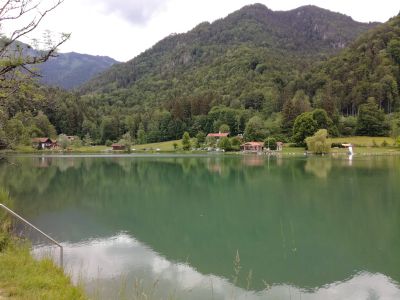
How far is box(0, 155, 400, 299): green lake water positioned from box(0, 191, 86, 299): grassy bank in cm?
108

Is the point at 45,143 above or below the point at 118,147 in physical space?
above

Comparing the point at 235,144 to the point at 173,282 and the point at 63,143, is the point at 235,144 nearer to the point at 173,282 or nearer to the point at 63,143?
the point at 63,143

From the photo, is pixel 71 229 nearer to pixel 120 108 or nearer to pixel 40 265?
pixel 40 265

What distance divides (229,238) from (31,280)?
10.1 m

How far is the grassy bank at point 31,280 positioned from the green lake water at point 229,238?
1083 millimetres

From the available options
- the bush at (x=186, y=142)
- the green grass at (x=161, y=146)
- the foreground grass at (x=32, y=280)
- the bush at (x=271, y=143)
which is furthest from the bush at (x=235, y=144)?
the foreground grass at (x=32, y=280)

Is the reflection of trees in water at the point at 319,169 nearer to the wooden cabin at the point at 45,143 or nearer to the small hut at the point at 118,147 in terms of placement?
the small hut at the point at 118,147

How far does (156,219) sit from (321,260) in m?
9.70

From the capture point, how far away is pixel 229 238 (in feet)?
54.3

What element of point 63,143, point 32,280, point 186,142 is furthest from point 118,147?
point 32,280

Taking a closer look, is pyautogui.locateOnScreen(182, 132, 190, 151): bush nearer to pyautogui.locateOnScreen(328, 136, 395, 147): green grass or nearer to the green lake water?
pyautogui.locateOnScreen(328, 136, 395, 147): green grass

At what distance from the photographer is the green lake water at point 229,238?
1140cm

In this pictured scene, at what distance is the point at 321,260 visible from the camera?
44.8 feet

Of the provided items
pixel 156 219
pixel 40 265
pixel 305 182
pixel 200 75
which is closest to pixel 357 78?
pixel 200 75
